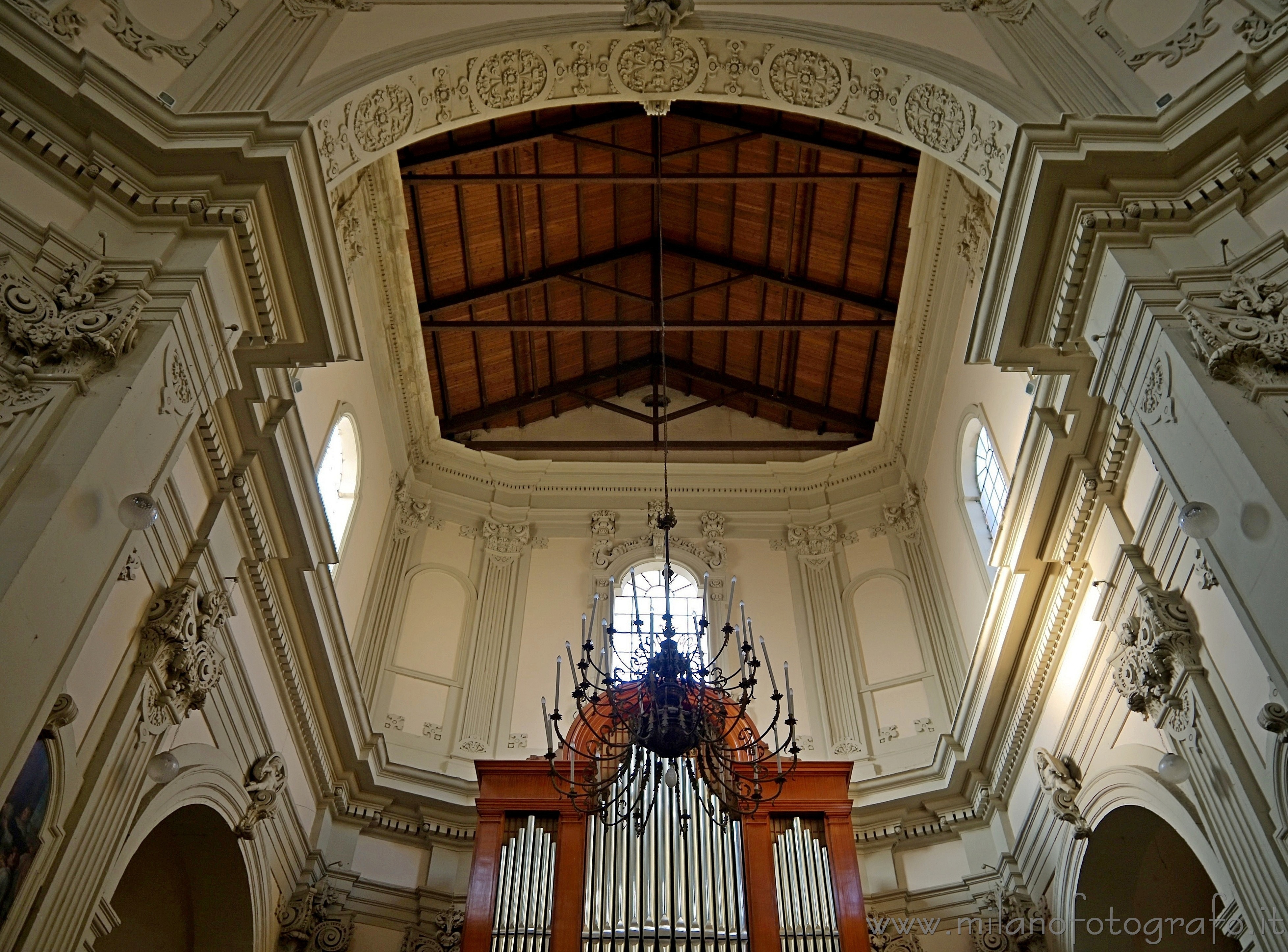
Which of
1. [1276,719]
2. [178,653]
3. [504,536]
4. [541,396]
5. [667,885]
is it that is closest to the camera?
[1276,719]

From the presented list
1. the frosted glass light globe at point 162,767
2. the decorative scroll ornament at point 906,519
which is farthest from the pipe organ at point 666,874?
the decorative scroll ornament at point 906,519

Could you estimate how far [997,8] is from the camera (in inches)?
392

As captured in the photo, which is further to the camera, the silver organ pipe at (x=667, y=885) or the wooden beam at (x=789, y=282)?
the wooden beam at (x=789, y=282)

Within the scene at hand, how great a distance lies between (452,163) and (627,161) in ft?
7.93

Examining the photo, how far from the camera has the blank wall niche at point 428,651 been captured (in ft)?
43.4

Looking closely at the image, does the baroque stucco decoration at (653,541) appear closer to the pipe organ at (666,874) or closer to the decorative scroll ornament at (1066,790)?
the pipe organ at (666,874)

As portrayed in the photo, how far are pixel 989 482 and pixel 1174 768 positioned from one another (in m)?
5.67

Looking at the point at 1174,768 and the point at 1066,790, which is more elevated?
the point at 1066,790

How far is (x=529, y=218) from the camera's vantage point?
49.6 ft

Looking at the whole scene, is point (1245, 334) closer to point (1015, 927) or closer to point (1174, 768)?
point (1174, 768)

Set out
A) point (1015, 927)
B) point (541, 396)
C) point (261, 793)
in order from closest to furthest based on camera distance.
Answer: point (261, 793) → point (1015, 927) → point (541, 396)

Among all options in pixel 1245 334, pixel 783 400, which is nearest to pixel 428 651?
pixel 783 400

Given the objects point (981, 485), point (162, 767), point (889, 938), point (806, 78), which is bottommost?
point (162, 767)

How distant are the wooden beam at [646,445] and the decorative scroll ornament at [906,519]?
1968 millimetres
